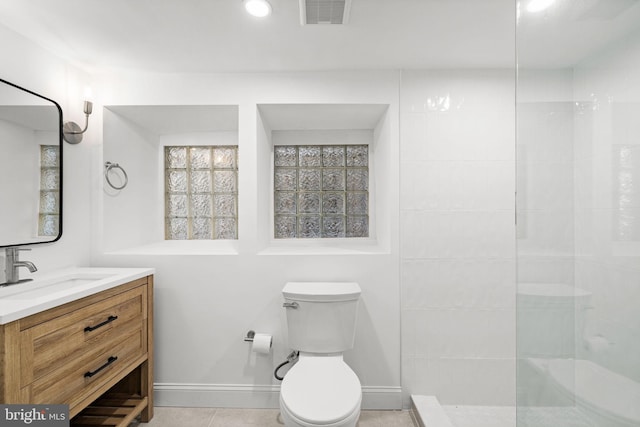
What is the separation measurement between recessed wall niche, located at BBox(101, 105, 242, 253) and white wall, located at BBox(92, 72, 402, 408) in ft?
0.19

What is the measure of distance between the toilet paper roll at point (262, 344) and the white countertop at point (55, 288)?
29.4 inches

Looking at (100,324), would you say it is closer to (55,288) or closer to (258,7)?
(55,288)

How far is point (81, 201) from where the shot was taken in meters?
1.90

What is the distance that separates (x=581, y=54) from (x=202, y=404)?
7.93ft

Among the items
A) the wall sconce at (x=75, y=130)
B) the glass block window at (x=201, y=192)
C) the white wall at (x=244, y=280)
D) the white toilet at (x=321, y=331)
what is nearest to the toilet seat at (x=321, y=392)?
the white toilet at (x=321, y=331)

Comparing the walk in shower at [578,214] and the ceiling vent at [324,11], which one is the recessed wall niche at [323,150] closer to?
the ceiling vent at [324,11]

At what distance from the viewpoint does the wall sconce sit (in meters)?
1.80

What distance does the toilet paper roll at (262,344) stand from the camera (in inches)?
73.4

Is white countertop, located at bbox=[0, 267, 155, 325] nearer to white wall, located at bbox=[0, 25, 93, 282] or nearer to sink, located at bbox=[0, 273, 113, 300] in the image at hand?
sink, located at bbox=[0, 273, 113, 300]

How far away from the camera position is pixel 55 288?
5.17 feet

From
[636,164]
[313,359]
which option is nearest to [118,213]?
[313,359]

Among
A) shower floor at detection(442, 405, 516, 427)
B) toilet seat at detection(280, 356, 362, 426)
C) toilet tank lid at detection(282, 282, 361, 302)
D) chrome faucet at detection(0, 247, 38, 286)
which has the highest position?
chrome faucet at detection(0, 247, 38, 286)

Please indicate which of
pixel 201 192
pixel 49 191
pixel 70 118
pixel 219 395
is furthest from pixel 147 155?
pixel 219 395

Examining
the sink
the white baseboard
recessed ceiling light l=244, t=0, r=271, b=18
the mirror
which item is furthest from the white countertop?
recessed ceiling light l=244, t=0, r=271, b=18
